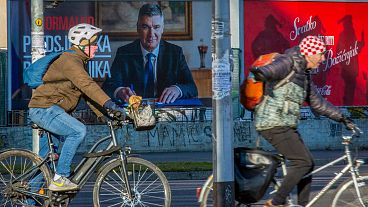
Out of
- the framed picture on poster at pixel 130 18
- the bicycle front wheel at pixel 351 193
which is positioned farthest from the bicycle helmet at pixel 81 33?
the framed picture on poster at pixel 130 18

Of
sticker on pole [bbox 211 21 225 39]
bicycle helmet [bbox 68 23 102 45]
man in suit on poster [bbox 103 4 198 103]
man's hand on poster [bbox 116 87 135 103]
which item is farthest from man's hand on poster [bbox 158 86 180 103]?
sticker on pole [bbox 211 21 225 39]

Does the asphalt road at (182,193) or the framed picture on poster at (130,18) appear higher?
the framed picture on poster at (130,18)

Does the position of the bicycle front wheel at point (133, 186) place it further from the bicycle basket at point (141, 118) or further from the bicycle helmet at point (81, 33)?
the bicycle helmet at point (81, 33)

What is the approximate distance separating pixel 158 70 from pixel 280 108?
17825 mm

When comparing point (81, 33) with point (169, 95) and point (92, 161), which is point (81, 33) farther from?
point (169, 95)

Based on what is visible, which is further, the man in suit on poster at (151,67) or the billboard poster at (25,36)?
the man in suit on poster at (151,67)

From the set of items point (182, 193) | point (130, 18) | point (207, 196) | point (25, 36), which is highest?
point (130, 18)

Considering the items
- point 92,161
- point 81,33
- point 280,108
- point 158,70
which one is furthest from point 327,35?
point 280,108

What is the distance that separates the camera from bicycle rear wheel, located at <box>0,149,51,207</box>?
9.39 meters

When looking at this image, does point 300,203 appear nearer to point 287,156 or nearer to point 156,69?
point 287,156

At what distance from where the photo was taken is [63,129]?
9.32 m

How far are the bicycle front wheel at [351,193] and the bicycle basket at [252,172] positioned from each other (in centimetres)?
64

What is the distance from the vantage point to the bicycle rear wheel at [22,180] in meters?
9.39

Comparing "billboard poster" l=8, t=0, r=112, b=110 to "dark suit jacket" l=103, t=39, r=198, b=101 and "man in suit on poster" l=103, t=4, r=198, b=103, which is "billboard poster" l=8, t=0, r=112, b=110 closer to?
"dark suit jacket" l=103, t=39, r=198, b=101
